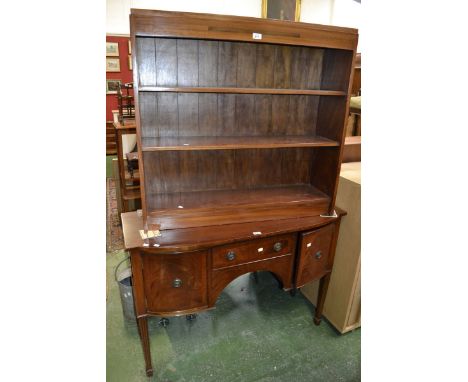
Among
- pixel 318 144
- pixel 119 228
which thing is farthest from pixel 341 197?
pixel 119 228

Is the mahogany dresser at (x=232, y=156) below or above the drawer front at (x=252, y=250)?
above

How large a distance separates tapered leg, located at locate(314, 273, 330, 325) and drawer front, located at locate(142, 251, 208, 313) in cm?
89

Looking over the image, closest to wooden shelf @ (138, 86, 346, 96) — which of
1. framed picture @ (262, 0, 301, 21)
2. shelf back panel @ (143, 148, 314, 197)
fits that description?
shelf back panel @ (143, 148, 314, 197)

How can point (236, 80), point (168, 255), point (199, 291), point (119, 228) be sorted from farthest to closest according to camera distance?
point (119, 228), point (236, 80), point (199, 291), point (168, 255)

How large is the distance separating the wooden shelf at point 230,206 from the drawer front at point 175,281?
0.20 metres

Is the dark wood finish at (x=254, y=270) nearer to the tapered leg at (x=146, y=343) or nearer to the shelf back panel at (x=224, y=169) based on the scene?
the tapered leg at (x=146, y=343)

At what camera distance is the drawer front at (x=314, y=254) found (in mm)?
1766

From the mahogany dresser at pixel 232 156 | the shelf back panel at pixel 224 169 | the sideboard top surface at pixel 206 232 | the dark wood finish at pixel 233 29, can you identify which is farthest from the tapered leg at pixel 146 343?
the dark wood finish at pixel 233 29

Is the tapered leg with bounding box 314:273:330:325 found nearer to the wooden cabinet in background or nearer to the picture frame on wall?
the wooden cabinet in background

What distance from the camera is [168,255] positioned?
57.8 inches

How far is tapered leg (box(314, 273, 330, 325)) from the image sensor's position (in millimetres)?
2049
